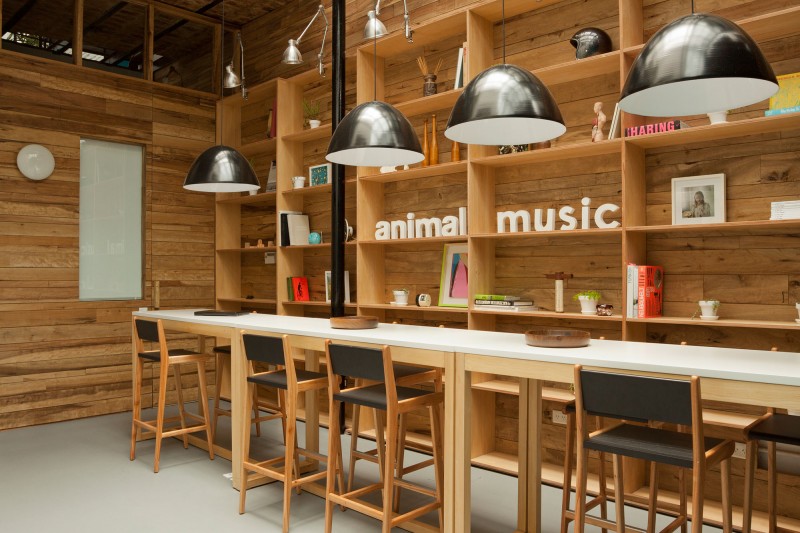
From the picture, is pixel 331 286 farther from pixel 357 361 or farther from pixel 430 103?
pixel 357 361

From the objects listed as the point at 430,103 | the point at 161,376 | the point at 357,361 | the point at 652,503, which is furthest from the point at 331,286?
the point at 652,503

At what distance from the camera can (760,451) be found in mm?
2461

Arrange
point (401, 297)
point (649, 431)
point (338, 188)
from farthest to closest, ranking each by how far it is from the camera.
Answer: point (338, 188) < point (401, 297) < point (649, 431)

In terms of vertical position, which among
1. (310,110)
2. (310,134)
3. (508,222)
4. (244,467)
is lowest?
(244,467)

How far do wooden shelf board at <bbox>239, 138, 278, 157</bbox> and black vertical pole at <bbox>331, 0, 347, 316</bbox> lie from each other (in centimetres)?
101

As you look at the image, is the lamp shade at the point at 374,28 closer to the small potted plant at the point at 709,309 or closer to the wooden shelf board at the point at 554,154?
the wooden shelf board at the point at 554,154

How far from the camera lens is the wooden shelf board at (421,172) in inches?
168

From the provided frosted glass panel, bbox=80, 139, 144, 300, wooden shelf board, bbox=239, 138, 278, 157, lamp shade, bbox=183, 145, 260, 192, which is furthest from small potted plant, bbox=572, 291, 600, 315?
frosted glass panel, bbox=80, 139, 144, 300

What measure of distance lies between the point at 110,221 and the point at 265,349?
3361 mm

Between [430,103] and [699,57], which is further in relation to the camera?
[430,103]

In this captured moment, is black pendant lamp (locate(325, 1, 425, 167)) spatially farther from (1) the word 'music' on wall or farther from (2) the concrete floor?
(2) the concrete floor

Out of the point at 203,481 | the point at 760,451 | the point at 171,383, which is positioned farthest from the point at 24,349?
the point at 760,451

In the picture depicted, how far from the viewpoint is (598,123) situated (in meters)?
3.63

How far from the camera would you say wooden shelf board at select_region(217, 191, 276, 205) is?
19.1 ft
